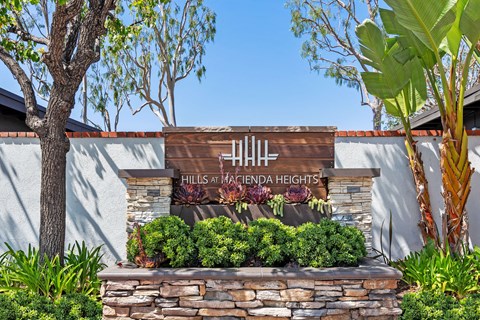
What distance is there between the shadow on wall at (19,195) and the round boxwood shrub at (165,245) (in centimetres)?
266

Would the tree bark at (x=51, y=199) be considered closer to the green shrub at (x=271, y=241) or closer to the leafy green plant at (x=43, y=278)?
the leafy green plant at (x=43, y=278)

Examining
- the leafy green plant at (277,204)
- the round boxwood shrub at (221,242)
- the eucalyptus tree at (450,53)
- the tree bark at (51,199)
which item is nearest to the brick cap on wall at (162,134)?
the eucalyptus tree at (450,53)

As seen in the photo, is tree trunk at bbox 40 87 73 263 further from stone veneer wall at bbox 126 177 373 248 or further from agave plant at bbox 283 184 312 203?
agave plant at bbox 283 184 312 203

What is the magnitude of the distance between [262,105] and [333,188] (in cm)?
957

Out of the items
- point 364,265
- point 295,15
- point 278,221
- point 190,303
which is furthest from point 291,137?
point 295,15

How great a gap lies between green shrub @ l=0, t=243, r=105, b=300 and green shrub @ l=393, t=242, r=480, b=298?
3.95 m

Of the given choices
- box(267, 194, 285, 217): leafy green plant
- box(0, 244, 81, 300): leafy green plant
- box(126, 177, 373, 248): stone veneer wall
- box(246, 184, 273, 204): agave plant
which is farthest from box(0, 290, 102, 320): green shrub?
box(267, 194, 285, 217): leafy green plant

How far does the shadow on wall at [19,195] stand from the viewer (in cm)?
624

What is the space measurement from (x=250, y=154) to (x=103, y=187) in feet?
8.47

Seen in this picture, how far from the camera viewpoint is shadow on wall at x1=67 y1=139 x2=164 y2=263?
626 centimetres

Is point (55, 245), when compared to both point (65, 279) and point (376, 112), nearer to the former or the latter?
point (65, 279)

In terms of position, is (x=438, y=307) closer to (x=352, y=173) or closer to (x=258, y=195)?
(x=352, y=173)

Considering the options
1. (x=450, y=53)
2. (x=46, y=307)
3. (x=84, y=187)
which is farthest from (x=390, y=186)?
(x=46, y=307)

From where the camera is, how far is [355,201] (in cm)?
504
